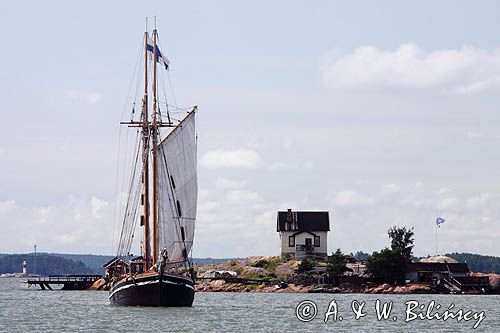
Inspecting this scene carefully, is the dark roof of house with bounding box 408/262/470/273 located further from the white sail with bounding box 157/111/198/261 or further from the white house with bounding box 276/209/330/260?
the white sail with bounding box 157/111/198/261

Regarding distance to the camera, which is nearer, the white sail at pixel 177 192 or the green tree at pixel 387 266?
the white sail at pixel 177 192

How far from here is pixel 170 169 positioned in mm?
90375

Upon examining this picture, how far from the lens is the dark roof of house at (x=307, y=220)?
161 m

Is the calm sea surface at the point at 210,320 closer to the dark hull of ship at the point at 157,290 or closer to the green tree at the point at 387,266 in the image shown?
the dark hull of ship at the point at 157,290

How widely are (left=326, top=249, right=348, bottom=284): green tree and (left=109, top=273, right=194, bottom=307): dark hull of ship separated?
55717 millimetres

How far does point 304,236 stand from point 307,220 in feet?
9.44

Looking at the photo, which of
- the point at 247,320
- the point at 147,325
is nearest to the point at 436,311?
the point at 247,320

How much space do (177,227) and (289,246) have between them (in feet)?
231

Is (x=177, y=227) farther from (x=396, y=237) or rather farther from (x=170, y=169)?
(x=396, y=237)

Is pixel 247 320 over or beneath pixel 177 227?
beneath

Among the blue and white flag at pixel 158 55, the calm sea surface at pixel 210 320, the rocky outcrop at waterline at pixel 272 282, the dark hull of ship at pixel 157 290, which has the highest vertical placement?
the blue and white flag at pixel 158 55

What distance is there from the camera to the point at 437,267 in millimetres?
148250

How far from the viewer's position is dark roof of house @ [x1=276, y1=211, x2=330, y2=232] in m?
161

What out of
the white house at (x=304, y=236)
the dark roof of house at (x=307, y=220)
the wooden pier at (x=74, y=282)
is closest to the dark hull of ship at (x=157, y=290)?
the wooden pier at (x=74, y=282)
